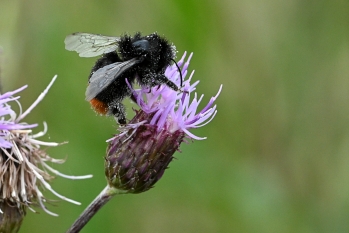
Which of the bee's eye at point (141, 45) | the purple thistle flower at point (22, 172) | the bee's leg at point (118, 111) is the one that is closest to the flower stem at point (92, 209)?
the purple thistle flower at point (22, 172)

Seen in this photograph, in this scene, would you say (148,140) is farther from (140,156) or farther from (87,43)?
(87,43)

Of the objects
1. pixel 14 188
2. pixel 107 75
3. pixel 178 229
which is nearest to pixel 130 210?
pixel 178 229

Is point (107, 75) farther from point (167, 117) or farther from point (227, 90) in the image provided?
point (227, 90)

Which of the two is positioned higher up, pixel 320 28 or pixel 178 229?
pixel 320 28

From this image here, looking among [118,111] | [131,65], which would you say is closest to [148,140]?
[118,111]

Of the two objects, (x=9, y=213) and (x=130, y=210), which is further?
(x=130, y=210)

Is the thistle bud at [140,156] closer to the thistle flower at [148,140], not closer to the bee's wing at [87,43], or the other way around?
the thistle flower at [148,140]
